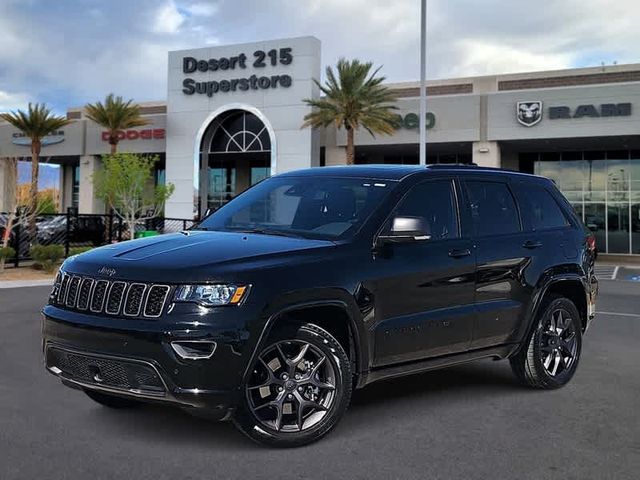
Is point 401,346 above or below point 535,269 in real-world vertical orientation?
below

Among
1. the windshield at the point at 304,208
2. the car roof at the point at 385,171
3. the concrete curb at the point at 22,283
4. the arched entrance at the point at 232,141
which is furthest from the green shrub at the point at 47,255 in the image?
the arched entrance at the point at 232,141

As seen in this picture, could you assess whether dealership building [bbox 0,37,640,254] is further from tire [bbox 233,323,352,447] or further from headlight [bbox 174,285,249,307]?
headlight [bbox 174,285,249,307]

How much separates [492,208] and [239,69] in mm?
32471

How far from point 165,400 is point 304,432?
91 cm

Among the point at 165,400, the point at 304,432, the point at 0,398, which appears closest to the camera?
the point at 165,400

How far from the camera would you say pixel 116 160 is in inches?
1118

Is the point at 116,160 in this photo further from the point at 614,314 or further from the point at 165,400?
the point at 165,400

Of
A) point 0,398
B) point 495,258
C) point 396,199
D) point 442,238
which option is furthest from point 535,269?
point 0,398

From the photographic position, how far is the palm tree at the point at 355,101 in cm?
3097

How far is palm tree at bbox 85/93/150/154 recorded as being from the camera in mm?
37281

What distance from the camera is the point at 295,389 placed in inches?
167

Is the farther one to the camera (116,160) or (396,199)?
(116,160)

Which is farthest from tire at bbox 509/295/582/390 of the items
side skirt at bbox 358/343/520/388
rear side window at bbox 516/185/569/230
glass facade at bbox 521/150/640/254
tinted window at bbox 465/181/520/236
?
glass facade at bbox 521/150/640/254

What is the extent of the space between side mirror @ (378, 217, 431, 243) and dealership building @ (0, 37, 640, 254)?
1057 inches
